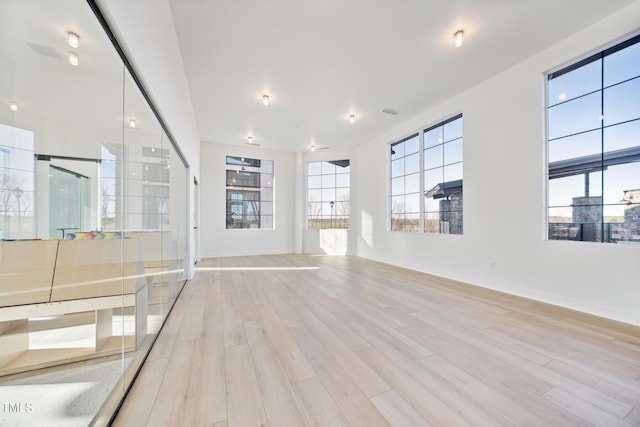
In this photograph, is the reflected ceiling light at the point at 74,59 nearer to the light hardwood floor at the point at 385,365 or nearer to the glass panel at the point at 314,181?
the light hardwood floor at the point at 385,365

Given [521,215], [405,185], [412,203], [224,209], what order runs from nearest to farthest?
[521,215], [412,203], [405,185], [224,209]

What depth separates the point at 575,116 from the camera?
290cm

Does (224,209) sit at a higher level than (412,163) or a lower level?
lower

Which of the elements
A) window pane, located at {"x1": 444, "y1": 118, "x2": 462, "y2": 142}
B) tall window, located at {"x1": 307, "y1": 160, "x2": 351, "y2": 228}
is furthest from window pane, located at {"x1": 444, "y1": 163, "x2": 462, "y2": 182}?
tall window, located at {"x1": 307, "y1": 160, "x2": 351, "y2": 228}

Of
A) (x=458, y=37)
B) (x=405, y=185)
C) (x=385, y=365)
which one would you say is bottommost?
(x=385, y=365)

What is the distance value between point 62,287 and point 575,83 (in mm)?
5102

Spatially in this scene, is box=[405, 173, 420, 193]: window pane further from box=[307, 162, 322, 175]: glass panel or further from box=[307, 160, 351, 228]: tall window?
box=[307, 162, 322, 175]: glass panel

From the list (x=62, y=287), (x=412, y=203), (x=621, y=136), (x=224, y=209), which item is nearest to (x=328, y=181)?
(x=412, y=203)

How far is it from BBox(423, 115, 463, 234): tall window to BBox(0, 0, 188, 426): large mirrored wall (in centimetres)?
455

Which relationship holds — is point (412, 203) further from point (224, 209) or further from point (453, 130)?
point (224, 209)

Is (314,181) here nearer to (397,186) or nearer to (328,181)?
(328,181)

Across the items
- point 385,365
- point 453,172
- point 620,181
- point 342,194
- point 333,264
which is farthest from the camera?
point 342,194

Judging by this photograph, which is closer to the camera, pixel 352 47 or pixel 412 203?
pixel 352 47

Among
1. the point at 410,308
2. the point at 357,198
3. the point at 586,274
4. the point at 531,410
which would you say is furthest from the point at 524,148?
the point at 357,198
